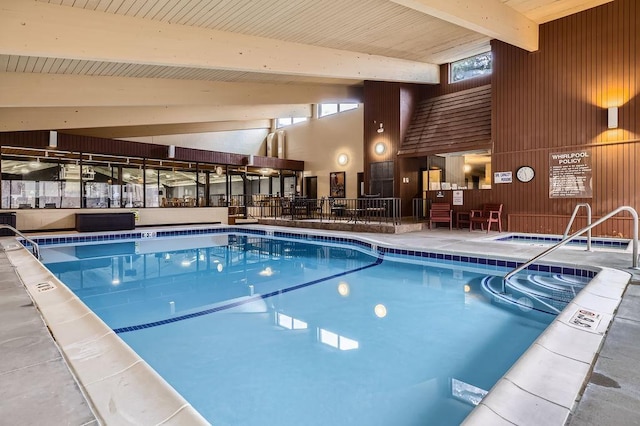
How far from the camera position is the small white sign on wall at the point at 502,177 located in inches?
333

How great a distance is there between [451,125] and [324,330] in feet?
28.2

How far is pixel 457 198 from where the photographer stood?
943cm

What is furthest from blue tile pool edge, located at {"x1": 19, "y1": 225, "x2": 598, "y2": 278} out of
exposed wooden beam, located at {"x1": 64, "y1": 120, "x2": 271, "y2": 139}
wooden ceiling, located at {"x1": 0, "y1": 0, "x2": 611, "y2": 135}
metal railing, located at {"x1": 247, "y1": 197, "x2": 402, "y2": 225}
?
exposed wooden beam, located at {"x1": 64, "y1": 120, "x2": 271, "y2": 139}

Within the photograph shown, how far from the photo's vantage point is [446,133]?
9.86m

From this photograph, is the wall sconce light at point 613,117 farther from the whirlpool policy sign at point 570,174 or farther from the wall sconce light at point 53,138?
the wall sconce light at point 53,138

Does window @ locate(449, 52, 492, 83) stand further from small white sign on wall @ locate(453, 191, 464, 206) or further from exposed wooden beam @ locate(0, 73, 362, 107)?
exposed wooden beam @ locate(0, 73, 362, 107)

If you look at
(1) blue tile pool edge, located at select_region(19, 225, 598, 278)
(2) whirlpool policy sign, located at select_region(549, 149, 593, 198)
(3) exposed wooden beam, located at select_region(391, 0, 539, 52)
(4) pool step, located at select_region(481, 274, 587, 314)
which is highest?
(3) exposed wooden beam, located at select_region(391, 0, 539, 52)

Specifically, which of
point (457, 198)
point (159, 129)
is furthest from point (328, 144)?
point (457, 198)

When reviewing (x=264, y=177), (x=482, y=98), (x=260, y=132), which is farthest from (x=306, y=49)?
(x=260, y=132)

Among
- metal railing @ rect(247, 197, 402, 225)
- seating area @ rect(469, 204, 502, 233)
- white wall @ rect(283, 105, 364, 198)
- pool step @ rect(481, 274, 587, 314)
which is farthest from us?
white wall @ rect(283, 105, 364, 198)

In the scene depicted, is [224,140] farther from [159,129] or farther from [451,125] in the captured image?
[451,125]

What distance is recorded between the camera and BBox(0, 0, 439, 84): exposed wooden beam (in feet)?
14.4

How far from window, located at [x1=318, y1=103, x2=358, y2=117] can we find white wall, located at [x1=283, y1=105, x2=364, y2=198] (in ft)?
0.64

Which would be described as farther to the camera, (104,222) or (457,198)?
(104,222)
